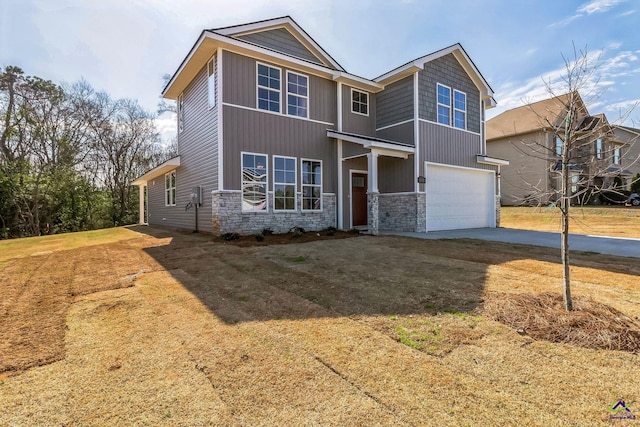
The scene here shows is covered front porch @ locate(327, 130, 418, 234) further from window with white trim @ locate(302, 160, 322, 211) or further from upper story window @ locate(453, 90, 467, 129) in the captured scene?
upper story window @ locate(453, 90, 467, 129)

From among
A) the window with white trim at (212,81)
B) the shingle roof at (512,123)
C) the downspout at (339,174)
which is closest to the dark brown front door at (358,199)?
the downspout at (339,174)

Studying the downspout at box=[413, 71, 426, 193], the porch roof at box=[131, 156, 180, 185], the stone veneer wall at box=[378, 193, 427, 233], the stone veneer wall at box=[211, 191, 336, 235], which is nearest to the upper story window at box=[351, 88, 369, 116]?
the downspout at box=[413, 71, 426, 193]

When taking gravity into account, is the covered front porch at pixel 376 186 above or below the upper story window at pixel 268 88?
below

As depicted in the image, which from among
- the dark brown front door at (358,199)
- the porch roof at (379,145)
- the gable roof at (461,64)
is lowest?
the dark brown front door at (358,199)

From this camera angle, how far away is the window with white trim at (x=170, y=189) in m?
14.6

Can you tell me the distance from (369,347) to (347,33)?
37.4 ft

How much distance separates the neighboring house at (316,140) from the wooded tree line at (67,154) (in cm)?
1037

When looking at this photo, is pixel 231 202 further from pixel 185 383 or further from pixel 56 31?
pixel 56 31

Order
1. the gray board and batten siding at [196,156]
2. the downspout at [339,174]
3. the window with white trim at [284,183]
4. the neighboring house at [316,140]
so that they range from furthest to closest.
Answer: the downspout at [339,174], the window with white trim at [284,183], the gray board and batten siding at [196,156], the neighboring house at [316,140]

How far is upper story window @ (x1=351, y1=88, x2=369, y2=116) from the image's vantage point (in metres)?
13.1

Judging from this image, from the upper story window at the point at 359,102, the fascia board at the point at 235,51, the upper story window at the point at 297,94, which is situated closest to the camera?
the fascia board at the point at 235,51

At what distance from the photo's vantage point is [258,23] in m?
10.9

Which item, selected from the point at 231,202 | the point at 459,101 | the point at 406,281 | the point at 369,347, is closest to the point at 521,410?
the point at 369,347

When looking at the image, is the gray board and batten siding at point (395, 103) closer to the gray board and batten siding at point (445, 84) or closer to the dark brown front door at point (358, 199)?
the gray board and batten siding at point (445, 84)
